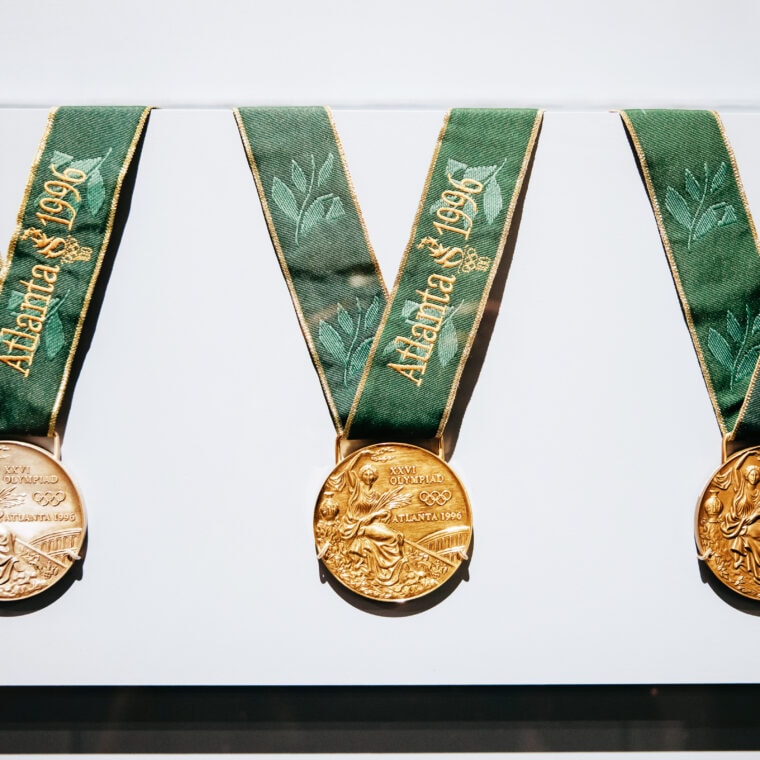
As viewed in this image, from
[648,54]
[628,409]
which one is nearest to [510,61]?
[648,54]

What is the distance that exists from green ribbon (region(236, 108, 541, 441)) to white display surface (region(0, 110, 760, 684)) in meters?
0.04


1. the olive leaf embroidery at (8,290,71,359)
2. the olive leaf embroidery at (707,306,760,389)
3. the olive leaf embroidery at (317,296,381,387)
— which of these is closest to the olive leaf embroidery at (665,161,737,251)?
the olive leaf embroidery at (707,306,760,389)

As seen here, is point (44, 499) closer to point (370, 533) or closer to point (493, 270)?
point (370, 533)

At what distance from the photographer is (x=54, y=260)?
1285 mm

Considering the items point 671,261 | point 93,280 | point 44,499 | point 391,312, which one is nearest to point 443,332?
point 391,312

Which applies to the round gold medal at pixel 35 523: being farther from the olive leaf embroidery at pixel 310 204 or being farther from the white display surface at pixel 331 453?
the olive leaf embroidery at pixel 310 204

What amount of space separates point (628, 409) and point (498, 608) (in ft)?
1.36

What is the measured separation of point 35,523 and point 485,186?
967mm

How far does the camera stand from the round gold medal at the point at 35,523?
1267mm

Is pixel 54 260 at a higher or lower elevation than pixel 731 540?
higher

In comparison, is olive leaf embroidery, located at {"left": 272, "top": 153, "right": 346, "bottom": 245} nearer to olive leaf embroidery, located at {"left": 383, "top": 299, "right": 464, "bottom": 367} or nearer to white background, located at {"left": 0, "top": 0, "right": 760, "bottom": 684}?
white background, located at {"left": 0, "top": 0, "right": 760, "bottom": 684}

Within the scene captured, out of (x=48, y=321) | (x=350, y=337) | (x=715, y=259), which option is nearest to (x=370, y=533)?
(x=350, y=337)

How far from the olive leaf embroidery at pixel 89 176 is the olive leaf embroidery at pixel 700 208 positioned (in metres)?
0.99

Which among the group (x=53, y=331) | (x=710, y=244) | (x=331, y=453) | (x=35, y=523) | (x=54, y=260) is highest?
(x=710, y=244)
